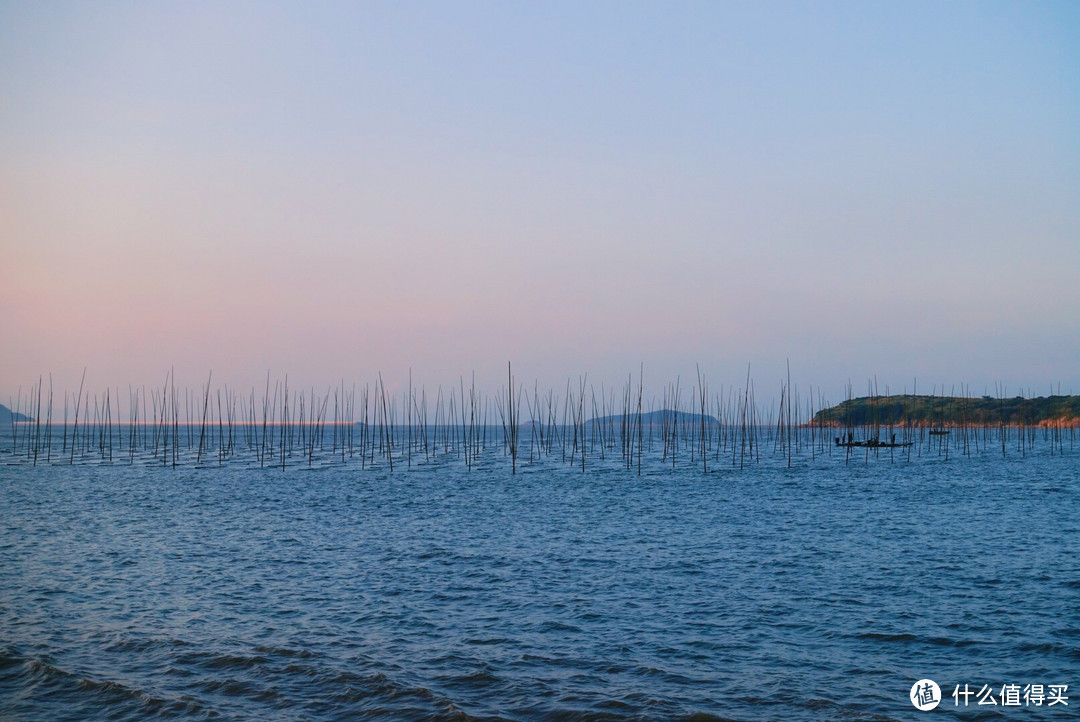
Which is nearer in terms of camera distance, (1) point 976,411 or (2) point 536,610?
(2) point 536,610

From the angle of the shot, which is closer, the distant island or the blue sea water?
the blue sea water

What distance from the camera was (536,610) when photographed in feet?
32.6

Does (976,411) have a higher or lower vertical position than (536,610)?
higher

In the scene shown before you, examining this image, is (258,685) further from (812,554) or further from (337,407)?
(337,407)

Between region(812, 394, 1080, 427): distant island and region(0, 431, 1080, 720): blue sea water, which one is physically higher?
region(812, 394, 1080, 427): distant island

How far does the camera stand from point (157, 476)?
3253cm

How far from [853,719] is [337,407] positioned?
43.6m

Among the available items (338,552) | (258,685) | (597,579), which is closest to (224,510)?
(338,552)

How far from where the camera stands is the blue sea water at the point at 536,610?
22.7 ft

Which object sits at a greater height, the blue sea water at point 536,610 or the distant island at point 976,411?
the distant island at point 976,411

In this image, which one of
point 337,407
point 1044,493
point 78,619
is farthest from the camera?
point 337,407

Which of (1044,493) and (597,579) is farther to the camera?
(1044,493)

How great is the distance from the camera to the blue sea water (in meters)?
6.93

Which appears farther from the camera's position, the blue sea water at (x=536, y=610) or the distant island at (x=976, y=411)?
the distant island at (x=976, y=411)
